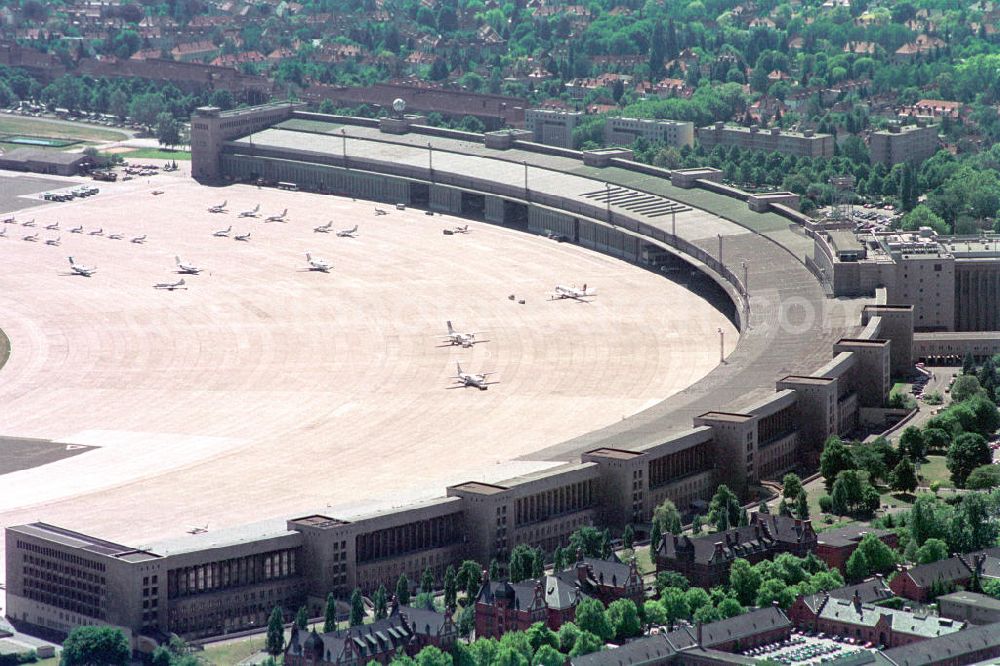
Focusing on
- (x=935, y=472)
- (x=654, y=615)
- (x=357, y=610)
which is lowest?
(x=935, y=472)

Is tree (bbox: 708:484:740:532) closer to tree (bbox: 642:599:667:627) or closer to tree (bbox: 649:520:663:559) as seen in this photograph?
tree (bbox: 649:520:663:559)

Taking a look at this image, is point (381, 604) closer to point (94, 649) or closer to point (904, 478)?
point (94, 649)

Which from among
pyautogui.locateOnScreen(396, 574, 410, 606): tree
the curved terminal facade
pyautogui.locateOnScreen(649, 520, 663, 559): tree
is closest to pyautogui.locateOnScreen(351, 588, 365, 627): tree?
pyautogui.locateOnScreen(396, 574, 410, 606): tree

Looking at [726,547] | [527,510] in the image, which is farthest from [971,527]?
[527,510]

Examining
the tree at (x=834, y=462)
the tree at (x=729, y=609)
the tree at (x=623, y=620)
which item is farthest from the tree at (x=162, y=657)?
the tree at (x=834, y=462)

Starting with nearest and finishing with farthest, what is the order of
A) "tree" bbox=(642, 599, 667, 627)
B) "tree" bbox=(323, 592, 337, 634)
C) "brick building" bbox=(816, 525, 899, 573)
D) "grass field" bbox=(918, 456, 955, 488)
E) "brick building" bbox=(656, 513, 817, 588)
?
1. "tree" bbox=(323, 592, 337, 634)
2. "tree" bbox=(642, 599, 667, 627)
3. "brick building" bbox=(656, 513, 817, 588)
4. "brick building" bbox=(816, 525, 899, 573)
5. "grass field" bbox=(918, 456, 955, 488)

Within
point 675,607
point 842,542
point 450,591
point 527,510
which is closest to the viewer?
point 675,607

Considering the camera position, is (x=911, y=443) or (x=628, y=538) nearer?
(x=628, y=538)
